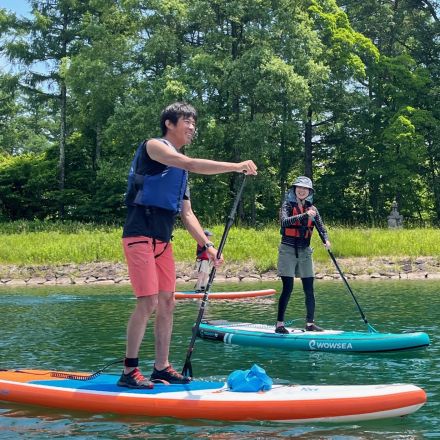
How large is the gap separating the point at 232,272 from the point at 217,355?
46.4ft

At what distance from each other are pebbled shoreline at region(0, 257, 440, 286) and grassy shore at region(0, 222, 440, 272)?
474 mm

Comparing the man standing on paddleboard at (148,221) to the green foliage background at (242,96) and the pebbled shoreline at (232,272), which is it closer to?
the pebbled shoreline at (232,272)

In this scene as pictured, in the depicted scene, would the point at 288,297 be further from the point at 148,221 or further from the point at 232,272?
the point at 232,272

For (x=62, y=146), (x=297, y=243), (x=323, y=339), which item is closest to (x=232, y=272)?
(x=297, y=243)

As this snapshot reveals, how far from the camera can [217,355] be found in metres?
8.52

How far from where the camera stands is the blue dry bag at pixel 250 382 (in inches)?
226

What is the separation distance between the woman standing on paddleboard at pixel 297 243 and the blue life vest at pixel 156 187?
3.47 m

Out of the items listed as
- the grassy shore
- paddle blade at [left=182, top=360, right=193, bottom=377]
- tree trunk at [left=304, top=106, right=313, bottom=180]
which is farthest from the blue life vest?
tree trunk at [left=304, top=106, right=313, bottom=180]

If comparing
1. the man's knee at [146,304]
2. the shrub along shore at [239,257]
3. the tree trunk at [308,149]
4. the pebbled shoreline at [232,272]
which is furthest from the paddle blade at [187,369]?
the tree trunk at [308,149]

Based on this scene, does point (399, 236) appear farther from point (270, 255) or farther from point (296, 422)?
point (296, 422)

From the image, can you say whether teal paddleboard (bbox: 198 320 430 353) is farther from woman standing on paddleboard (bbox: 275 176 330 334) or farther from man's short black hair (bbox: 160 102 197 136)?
man's short black hair (bbox: 160 102 197 136)

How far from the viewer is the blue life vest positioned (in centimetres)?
587

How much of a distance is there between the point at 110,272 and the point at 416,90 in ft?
81.5

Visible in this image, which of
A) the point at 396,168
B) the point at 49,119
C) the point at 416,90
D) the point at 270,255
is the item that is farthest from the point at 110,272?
the point at 49,119
